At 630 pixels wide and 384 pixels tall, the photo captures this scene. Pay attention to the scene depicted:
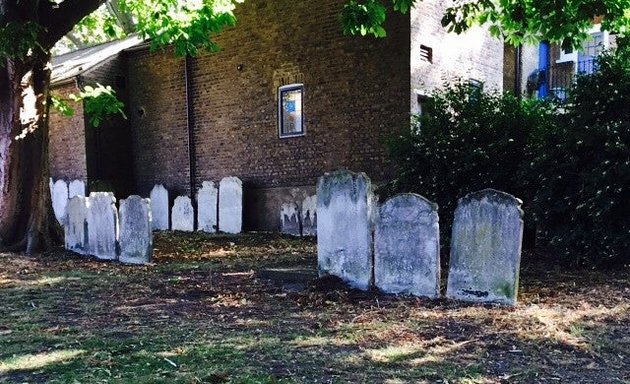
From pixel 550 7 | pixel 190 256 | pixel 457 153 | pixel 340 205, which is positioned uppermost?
pixel 550 7

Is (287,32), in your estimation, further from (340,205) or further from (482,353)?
(482,353)

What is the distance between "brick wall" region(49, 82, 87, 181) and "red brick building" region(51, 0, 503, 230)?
0.18 ft

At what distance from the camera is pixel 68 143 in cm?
1739

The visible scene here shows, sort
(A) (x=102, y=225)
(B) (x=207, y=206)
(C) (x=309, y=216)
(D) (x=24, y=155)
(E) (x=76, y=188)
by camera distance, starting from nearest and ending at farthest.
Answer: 1. (A) (x=102, y=225)
2. (D) (x=24, y=155)
3. (C) (x=309, y=216)
4. (B) (x=207, y=206)
5. (E) (x=76, y=188)

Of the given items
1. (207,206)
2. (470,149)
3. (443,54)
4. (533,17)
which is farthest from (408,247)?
(207,206)

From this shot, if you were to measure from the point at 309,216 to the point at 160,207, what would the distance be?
215 inches

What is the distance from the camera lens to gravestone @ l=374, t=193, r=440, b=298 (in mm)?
5816

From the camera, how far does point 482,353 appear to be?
13.2ft

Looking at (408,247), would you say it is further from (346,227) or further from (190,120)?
(190,120)

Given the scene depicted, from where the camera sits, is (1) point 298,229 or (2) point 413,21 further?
(1) point 298,229

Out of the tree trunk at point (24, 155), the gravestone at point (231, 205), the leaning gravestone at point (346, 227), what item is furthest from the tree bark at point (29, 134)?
the leaning gravestone at point (346, 227)

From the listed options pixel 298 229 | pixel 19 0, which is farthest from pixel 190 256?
pixel 19 0

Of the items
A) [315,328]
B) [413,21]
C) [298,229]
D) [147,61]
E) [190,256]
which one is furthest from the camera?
[147,61]

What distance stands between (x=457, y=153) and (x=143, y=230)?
5.04 m
